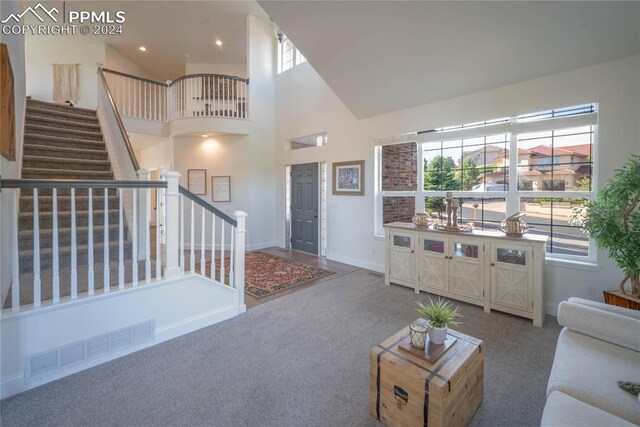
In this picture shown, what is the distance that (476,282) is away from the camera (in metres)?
3.32

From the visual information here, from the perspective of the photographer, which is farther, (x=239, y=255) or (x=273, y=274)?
(x=273, y=274)

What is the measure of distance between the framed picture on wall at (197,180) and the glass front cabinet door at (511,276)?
238 inches

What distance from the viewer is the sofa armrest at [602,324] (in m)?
1.68

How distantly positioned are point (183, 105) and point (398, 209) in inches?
206

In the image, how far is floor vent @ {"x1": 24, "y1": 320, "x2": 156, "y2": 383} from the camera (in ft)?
6.61

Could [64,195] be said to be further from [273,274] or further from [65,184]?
[273,274]

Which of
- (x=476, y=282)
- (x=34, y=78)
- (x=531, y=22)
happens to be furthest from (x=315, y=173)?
(x=34, y=78)

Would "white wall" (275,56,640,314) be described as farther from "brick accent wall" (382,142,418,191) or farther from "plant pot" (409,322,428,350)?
"plant pot" (409,322,428,350)

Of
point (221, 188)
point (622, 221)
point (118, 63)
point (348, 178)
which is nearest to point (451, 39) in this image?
point (622, 221)

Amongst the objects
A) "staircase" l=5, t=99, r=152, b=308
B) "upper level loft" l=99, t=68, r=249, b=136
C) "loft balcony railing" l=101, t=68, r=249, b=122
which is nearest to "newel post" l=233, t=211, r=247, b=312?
"staircase" l=5, t=99, r=152, b=308

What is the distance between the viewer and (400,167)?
4.76 meters

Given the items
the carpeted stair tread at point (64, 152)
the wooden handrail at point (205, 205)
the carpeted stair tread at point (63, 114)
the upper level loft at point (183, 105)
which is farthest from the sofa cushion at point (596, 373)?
the carpeted stair tread at point (63, 114)

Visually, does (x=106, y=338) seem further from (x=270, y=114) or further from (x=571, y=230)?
(x=270, y=114)

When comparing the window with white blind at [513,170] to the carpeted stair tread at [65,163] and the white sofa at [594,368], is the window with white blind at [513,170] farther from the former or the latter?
the carpeted stair tread at [65,163]
